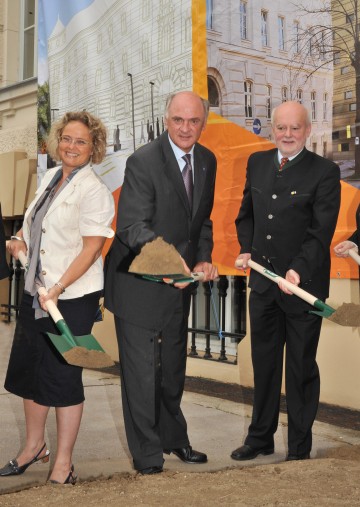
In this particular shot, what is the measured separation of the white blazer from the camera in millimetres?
3600

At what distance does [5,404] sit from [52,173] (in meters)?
2.31

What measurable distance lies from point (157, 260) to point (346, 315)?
922 mm

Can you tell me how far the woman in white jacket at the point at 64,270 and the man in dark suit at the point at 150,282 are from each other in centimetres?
15

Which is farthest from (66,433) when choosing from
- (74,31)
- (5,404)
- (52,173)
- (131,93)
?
(74,31)

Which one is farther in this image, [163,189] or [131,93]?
[131,93]

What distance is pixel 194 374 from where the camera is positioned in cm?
668

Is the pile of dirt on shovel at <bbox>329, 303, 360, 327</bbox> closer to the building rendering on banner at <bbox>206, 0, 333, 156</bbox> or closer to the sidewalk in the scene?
the sidewalk

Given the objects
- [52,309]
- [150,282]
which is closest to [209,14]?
[150,282]

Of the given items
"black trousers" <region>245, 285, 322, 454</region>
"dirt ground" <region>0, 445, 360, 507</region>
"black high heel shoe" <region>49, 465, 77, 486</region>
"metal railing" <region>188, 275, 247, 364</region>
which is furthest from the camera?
"metal railing" <region>188, 275, 247, 364</region>

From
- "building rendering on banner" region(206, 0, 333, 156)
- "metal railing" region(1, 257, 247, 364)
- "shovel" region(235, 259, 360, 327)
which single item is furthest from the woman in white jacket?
"metal railing" region(1, 257, 247, 364)

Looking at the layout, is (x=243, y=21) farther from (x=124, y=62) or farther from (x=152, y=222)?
(x=152, y=222)

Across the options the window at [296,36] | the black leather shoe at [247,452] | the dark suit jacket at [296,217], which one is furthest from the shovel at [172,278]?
the window at [296,36]

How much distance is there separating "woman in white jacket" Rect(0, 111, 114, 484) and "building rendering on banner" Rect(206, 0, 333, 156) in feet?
5.97

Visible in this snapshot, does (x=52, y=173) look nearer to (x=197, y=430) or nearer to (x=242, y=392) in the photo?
(x=197, y=430)
